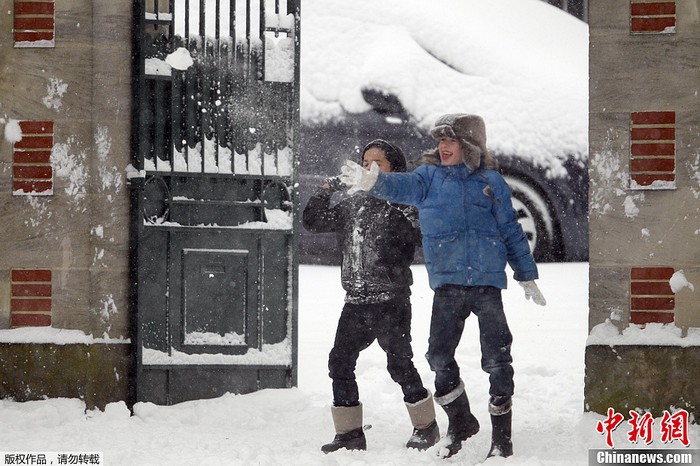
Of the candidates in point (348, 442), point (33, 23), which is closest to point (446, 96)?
point (33, 23)

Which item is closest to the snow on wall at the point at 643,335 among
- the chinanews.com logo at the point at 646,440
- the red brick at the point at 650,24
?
the chinanews.com logo at the point at 646,440

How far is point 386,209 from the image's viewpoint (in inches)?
220

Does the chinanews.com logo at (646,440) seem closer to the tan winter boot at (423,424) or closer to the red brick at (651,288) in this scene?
the red brick at (651,288)

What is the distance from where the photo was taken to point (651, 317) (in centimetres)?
591

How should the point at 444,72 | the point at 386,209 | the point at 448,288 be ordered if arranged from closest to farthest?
the point at 448,288 < the point at 386,209 < the point at 444,72

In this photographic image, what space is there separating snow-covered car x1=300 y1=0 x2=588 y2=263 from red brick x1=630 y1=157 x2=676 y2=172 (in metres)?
2.74

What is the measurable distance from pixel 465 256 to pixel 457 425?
2.73 feet

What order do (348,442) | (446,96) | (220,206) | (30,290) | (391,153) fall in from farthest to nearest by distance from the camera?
1. (446,96)
2. (220,206)
3. (30,290)
4. (391,153)
5. (348,442)

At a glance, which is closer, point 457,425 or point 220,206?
point 457,425

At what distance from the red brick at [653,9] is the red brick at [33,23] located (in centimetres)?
336

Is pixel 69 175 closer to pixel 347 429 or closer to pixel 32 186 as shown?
pixel 32 186

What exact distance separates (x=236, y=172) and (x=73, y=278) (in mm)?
1162

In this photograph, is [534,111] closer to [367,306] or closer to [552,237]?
[552,237]

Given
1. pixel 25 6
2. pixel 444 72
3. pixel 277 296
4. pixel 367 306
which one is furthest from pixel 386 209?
pixel 444 72
